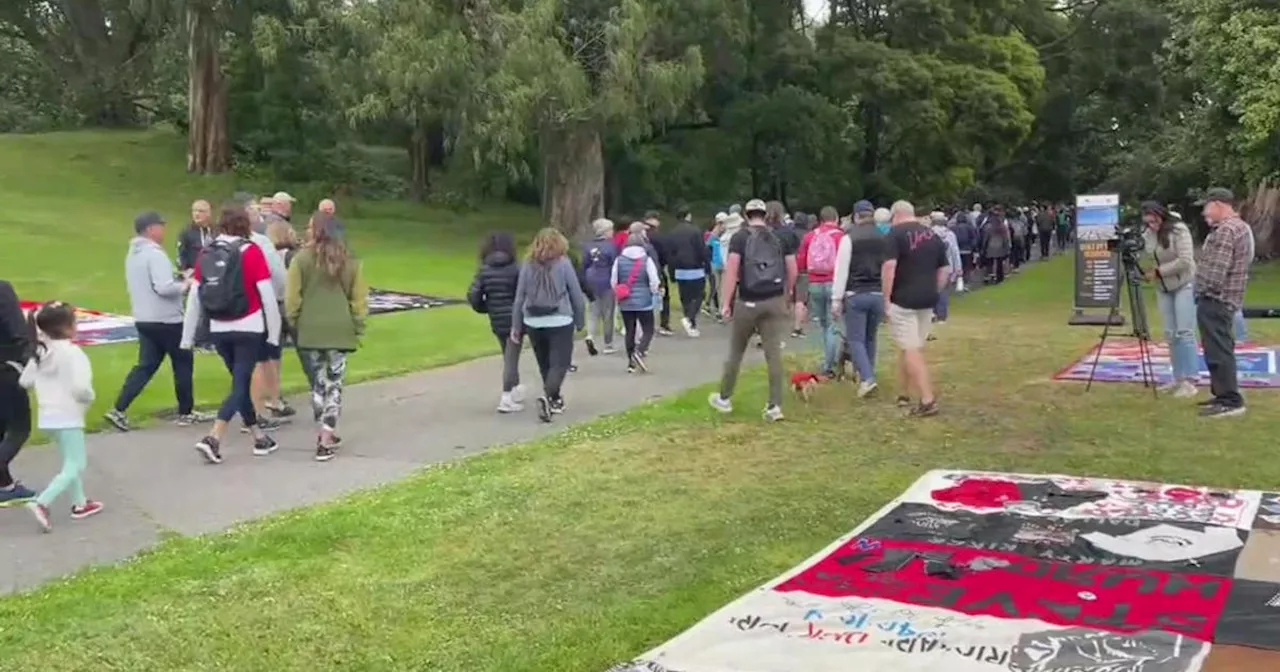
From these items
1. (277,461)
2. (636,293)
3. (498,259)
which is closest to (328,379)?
(277,461)

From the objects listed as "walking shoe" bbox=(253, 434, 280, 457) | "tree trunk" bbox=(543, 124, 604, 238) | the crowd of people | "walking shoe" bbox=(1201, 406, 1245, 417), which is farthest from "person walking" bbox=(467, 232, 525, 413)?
"tree trunk" bbox=(543, 124, 604, 238)

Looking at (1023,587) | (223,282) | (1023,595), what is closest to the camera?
(1023,595)

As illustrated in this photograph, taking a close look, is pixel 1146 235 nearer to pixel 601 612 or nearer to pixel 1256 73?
pixel 601 612

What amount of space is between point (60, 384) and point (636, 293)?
301 inches

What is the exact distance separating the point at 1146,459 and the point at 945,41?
107 feet

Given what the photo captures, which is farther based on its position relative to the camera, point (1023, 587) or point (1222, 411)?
point (1222, 411)

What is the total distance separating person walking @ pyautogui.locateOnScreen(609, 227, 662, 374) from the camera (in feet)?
47.0

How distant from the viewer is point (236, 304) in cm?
926

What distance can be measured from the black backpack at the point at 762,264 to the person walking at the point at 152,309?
444 cm

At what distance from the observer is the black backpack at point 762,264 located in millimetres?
10398

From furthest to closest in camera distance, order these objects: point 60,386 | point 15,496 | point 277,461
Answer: point 277,461 → point 15,496 → point 60,386

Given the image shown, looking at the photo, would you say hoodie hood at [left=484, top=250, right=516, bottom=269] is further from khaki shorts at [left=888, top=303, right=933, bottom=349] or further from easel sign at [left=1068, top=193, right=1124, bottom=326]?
easel sign at [left=1068, top=193, right=1124, bottom=326]

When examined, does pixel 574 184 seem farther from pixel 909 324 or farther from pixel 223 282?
pixel 223 282

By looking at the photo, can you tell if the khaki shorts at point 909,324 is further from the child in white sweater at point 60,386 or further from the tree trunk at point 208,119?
the tree trunk at point 208,119
